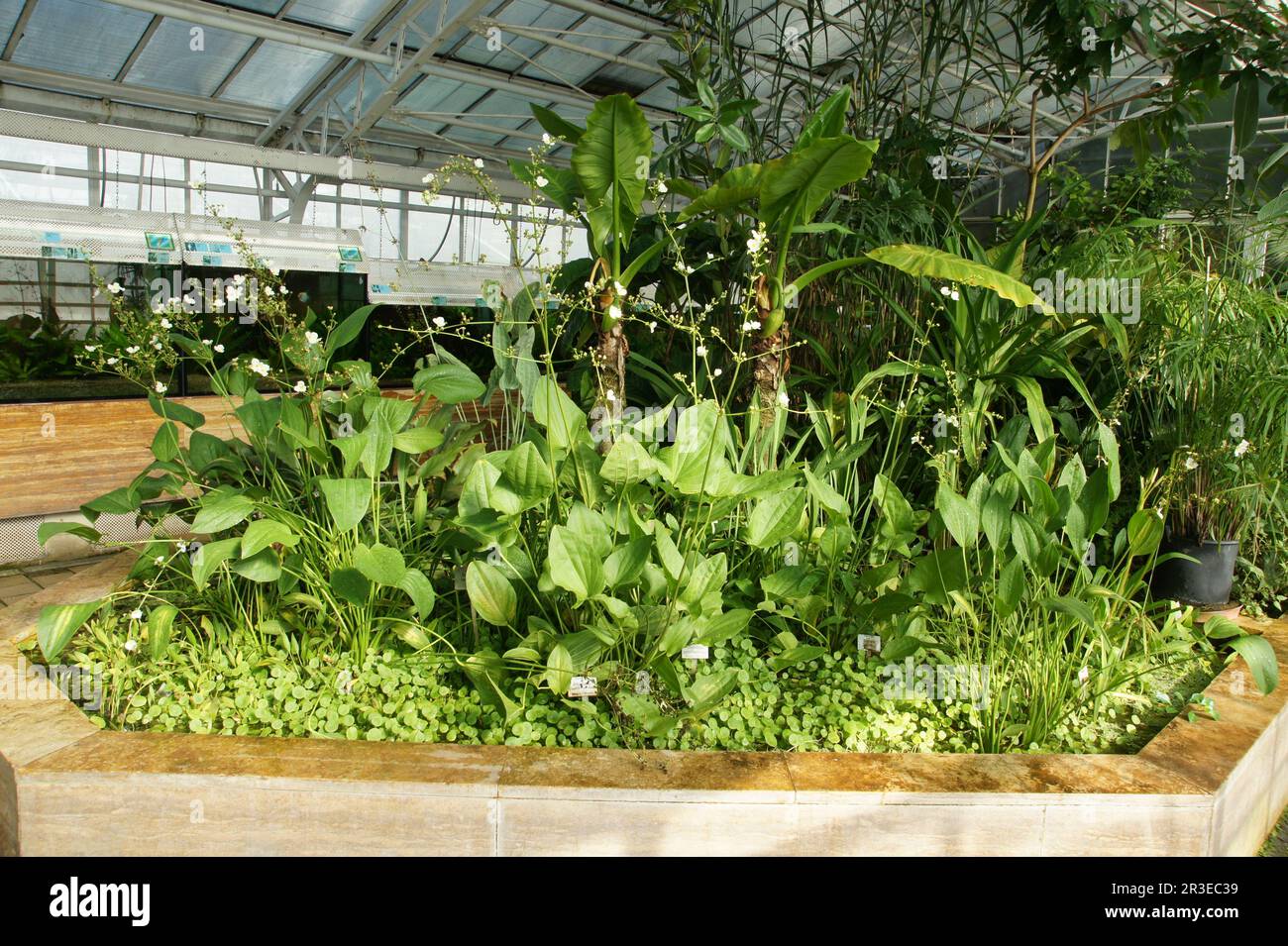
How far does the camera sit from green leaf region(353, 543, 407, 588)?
179 centimetres

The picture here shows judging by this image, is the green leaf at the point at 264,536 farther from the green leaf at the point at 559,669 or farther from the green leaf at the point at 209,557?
the green leaf at the point at 559,669

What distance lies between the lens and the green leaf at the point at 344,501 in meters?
1.77

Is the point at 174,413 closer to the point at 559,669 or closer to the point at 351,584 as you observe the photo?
the point at 351,584

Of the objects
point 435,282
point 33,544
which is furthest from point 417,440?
point 435,282

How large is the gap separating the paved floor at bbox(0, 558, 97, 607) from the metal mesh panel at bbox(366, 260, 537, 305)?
213 cm

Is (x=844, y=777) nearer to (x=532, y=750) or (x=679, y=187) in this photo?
(x=532, y=750)

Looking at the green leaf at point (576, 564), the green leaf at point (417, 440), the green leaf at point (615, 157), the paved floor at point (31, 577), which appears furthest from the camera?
the paved floor at point (31, 577)

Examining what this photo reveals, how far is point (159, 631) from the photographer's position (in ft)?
6.15

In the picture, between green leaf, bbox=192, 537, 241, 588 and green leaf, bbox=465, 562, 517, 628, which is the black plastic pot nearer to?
green leaf, bbox=465, 562, 517, 628

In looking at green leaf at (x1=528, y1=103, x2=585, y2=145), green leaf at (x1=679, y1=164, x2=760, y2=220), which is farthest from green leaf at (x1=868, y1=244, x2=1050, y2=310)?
green leaf at (x1=528, y1=103, x2=585, y2=145)

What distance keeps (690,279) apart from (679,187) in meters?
0.63

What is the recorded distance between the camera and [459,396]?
2.17 m

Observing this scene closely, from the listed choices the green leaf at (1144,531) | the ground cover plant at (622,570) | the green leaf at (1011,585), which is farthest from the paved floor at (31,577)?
the green leaf at (1144,531)

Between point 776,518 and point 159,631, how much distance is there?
1319mm
